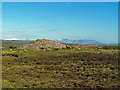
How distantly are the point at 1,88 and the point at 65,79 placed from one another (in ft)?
22.6

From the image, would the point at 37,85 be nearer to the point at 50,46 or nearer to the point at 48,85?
the point at 48,85

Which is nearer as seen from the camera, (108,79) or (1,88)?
(1,88)

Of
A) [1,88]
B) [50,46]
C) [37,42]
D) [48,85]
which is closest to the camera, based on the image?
[1,88]

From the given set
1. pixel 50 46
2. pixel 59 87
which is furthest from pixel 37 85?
pixel 50 46

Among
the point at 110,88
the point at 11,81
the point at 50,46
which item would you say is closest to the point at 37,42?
the point at 50,46

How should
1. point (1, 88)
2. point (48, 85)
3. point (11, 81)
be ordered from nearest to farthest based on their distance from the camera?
point (1, 88)
point (48, 85)
point (11, 81)

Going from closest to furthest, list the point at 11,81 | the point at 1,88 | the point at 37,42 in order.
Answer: the point at 1,88, the point at 11,81, the point at 37,42

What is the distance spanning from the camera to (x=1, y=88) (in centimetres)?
1437

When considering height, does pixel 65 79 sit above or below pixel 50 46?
below

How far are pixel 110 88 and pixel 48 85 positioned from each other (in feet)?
19.6

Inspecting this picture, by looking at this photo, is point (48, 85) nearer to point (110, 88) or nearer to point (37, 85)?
point (37, 85)

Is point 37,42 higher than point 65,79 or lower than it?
higher

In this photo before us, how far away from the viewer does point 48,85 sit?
15289 mm

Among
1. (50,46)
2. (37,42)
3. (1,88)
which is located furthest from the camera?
(37,42)
